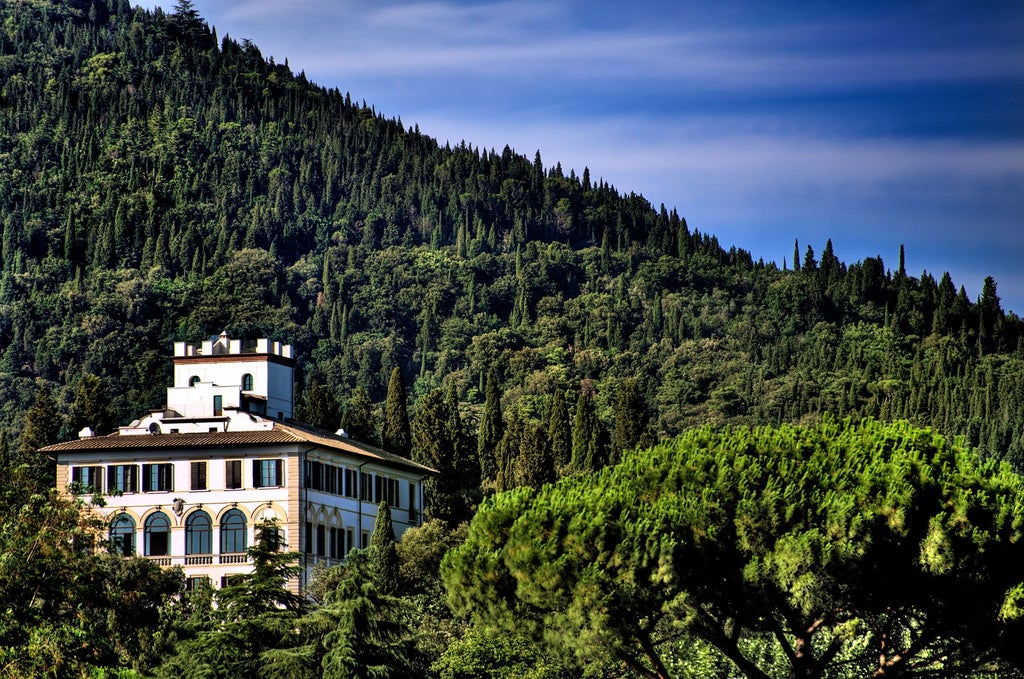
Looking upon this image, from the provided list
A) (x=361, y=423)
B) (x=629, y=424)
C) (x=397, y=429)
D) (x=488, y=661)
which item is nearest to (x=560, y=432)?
(x=629, y=424)

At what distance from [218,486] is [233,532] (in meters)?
2.38

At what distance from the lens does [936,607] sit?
47.3m

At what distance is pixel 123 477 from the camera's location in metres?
86.4

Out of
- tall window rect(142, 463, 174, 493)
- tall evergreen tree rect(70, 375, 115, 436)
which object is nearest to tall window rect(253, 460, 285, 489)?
tall window rect(142, 463, 174, 493)

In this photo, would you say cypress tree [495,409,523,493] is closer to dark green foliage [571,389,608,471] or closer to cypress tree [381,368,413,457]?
dark green foliage [571,389,608,471]

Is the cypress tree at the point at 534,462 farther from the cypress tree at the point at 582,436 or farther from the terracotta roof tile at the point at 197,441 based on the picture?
the terracotta roof tile at the point at 197,441

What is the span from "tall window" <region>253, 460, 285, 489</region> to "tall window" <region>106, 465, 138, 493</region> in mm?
5775

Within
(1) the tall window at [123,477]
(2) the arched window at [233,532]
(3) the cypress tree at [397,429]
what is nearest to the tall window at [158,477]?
(1) the tall window at [123,477]

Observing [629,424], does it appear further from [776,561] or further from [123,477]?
[776,561]

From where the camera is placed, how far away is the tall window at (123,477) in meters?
86.2

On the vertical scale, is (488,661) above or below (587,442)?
below

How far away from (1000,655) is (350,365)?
15000cm

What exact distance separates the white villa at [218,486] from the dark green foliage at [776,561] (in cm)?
3623

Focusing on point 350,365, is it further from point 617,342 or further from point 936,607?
point 936,607
